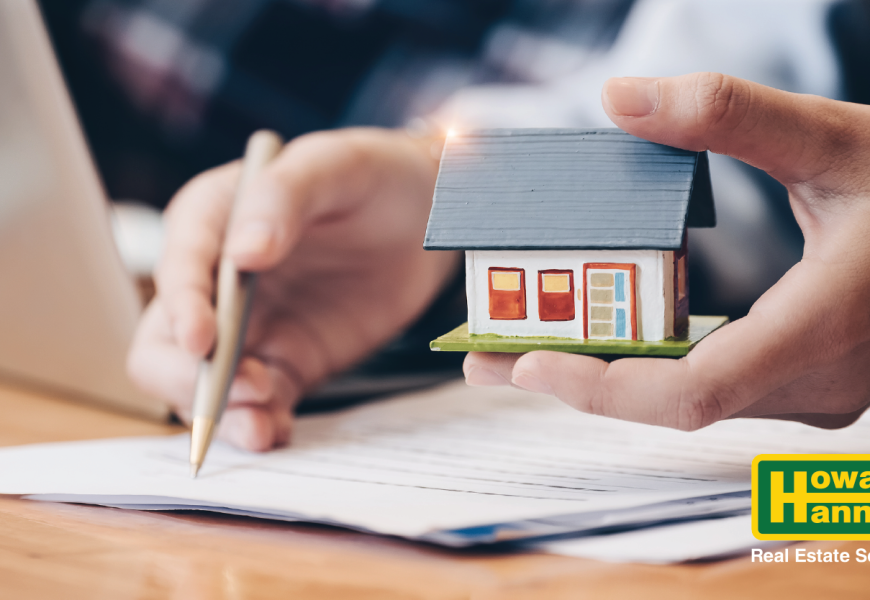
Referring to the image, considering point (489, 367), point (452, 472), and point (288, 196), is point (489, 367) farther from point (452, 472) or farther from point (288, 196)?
point (288, 196)

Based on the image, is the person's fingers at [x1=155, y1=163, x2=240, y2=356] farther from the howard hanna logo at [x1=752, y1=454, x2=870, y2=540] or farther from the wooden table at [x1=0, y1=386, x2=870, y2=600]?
the howard hanna logo at [x1=752, y1=454, x2=870, y2=540]

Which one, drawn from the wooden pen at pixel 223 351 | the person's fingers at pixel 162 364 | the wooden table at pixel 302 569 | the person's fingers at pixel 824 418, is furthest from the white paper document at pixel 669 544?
the person's fingers at pixel 162 364

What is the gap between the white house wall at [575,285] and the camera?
0.33 m

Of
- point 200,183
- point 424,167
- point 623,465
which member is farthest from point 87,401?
point 623,465

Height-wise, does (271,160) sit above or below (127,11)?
below

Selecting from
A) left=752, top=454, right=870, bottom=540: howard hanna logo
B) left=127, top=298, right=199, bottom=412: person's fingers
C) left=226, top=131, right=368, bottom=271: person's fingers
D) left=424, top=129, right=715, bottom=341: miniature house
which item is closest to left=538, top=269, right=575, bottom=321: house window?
left=424, top=129, right=715, bottom=341: miniature house

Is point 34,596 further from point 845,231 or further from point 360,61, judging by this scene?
point 360,61

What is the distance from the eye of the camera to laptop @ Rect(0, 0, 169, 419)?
2.00 feet

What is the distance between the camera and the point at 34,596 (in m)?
0.27

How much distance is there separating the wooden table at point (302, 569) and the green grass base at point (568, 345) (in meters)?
0.09

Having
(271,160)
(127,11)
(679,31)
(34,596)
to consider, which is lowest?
(34,596)

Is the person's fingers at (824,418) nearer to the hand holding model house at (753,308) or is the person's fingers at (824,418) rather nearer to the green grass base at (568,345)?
the hand holding model house at (753,308)

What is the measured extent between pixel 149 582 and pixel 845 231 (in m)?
0.33

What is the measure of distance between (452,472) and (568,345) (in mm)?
125
